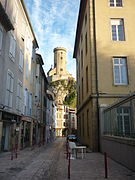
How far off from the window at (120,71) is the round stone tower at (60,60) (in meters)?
60.2

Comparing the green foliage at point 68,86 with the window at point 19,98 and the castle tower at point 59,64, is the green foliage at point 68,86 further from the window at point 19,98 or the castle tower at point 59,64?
the window at point 19,98

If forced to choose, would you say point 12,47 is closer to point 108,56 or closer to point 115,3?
point 108,56

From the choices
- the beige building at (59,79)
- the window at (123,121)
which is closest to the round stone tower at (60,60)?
the beige building at (59,79)

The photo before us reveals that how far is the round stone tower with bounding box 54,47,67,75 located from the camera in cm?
7756

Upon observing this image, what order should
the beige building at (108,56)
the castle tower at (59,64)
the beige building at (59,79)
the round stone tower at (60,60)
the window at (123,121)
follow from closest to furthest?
the window at (123,121) < the beige building at (108,56) < the beige building at (59,79) < the castle tower at (59,64) < the round stone tower at (60,60)

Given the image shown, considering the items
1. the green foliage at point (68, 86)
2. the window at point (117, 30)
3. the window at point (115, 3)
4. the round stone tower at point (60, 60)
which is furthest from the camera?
the round stone tower at point (60, 60)

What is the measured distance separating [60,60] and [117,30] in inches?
2435

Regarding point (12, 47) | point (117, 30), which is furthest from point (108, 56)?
point (12, 47)

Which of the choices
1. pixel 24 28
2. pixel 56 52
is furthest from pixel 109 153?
pixel 56 52

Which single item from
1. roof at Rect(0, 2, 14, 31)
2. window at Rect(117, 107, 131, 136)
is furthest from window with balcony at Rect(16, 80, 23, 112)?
window at Rect(117, 107, 131, 136)

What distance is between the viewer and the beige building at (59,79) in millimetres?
65713

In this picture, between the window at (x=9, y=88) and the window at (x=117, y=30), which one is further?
the window at (x=117, y=30)

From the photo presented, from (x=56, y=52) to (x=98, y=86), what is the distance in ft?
218

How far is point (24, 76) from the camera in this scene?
18.8 m
